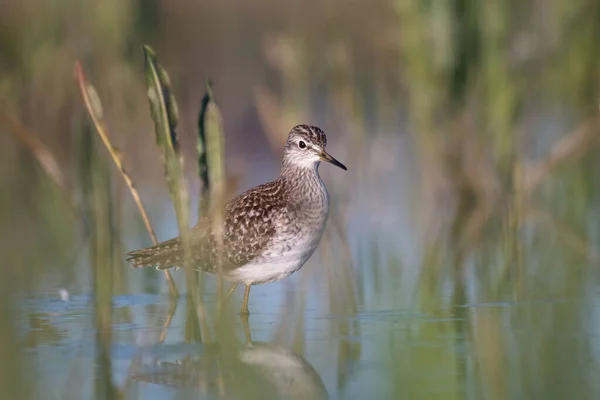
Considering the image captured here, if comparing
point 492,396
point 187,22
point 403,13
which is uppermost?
point 187,22

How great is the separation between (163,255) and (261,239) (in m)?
0.61

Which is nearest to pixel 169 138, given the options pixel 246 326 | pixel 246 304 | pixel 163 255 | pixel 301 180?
pixel 246 326

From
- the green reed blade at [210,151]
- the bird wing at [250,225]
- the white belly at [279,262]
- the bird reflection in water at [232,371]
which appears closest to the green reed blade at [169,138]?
the green reed blade at [210,151]

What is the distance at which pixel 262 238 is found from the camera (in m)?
6.88

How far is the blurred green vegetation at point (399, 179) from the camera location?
5.21 meters

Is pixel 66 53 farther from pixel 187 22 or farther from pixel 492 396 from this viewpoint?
pixel 492 396

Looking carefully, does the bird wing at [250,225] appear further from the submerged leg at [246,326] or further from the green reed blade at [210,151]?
the green reed blade at [210,151]

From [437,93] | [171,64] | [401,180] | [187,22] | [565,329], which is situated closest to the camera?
[565,329]

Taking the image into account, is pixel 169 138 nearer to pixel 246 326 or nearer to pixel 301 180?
pixel 246 326

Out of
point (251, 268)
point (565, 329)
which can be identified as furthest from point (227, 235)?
point (565, 329)

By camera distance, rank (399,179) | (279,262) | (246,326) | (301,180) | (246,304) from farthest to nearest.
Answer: (399,179) < (301,180) < (279,262) < (246,304) < (246,326)

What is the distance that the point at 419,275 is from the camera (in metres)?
6.87

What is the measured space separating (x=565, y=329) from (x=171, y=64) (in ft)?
29.5

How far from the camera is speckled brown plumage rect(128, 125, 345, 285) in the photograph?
264 inches
